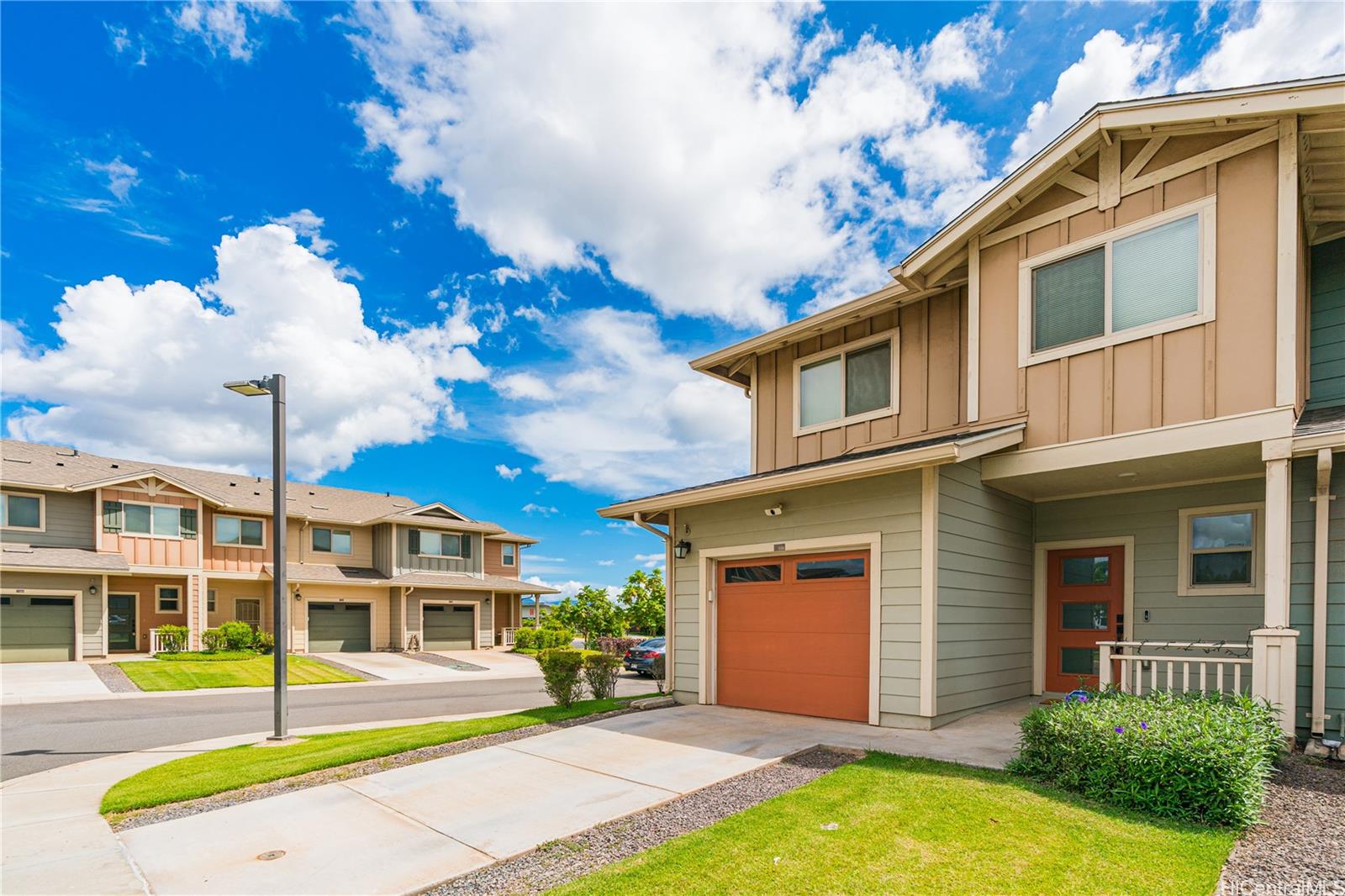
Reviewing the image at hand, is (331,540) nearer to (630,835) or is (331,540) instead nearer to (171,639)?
(171,639)

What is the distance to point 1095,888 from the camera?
11.3 ft

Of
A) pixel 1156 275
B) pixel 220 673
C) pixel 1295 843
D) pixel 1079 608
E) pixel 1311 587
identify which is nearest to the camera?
pixel 1295 843

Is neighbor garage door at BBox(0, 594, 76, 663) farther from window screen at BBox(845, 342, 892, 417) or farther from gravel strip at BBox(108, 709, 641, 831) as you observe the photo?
window screen at BBox(845, 342, 892, 417)

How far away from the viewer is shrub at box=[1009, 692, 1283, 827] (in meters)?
4.38

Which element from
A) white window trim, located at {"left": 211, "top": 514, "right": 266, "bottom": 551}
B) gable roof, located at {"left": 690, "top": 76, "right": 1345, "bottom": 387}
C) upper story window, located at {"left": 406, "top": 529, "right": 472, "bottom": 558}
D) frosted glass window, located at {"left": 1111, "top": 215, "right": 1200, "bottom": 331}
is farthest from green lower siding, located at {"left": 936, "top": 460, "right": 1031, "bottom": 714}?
white window trim, located at {"left": 211, "top": 514, "right": 266, "bottom": 551}

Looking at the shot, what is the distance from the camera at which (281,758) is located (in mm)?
7262

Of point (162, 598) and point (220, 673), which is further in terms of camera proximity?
point (162, 598)

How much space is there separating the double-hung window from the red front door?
727mm

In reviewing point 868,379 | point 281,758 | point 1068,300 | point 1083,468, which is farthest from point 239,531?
point 1068,300

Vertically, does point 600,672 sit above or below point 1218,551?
below

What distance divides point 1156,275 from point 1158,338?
0.70 m

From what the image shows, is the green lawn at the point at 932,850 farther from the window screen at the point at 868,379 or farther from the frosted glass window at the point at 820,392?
the frosted glass window at the point at 820,392

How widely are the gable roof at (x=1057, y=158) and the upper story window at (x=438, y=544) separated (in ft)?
67.2

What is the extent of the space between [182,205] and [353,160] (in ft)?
13.0
